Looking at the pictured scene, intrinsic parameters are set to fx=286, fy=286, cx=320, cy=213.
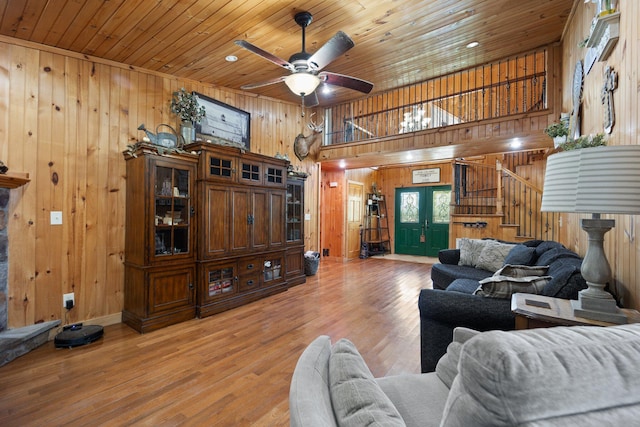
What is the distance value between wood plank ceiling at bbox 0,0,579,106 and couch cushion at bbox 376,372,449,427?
2847 millimetres

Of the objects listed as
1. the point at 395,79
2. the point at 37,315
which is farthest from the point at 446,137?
the point at 37,315

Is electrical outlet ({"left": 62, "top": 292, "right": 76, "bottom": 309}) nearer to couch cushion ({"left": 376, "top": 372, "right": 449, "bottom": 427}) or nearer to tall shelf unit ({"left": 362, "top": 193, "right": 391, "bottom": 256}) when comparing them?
couch cushion ({"left": 376, "top": 372, "right": 449, "bottom": 427})

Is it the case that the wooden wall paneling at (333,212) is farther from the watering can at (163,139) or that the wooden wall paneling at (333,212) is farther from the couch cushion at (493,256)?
the watering can at (163,139)

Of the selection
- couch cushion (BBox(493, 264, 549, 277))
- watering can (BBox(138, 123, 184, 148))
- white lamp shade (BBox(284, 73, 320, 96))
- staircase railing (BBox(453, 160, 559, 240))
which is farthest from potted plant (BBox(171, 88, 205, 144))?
staircase railing (BBox(453, 160, 559, 240))

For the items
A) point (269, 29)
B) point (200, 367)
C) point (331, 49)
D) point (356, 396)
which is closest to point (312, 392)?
point (356, 396)

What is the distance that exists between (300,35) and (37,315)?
3.77 metres

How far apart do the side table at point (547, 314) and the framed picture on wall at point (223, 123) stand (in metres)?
3.40

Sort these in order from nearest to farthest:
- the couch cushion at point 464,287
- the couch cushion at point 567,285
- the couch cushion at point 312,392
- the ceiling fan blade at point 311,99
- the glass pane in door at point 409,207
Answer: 1. the couch cushion at point 312,392
2. the couch cushion at point 567,285
3. the couch cushion at point 464,287
4. the ceiling fan blade at point 311,99
5. the glass pane in door at point 409,207

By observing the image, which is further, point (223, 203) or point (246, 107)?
point (246, 107)

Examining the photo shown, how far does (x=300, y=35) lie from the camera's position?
9.83 feet

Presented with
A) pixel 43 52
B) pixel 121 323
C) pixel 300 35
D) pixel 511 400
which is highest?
A: pixel 300 35

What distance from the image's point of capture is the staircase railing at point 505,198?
5305 mm

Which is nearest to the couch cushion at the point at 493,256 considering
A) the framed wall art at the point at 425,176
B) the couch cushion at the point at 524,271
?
the couch cushion at the point at 524,271

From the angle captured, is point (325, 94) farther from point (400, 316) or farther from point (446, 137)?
point (400, 316)
